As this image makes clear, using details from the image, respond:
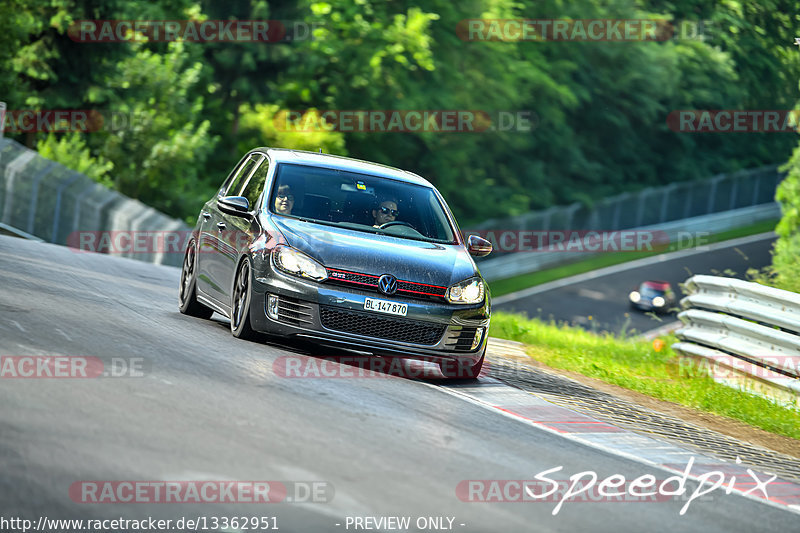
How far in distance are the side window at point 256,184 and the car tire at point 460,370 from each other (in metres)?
2.23

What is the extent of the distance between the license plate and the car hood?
0.22m

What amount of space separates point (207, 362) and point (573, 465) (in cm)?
287

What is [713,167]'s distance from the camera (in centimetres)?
7119

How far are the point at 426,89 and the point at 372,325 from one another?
4512cm

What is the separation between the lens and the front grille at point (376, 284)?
9758mm

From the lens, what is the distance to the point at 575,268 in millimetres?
55594

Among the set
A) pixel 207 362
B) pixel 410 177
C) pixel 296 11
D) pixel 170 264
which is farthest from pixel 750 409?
pixel 296 11

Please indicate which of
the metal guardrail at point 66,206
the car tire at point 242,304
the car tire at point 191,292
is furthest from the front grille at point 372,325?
the metal guardrail at point 66,206

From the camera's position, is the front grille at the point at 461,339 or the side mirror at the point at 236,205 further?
the side mirror at the point at 236,205

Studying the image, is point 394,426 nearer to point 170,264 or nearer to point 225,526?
point 225,526

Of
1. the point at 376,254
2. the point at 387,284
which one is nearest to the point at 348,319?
the point at 387,284

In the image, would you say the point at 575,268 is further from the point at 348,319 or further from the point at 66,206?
the point at 348,319

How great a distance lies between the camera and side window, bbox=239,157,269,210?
36.8 feet

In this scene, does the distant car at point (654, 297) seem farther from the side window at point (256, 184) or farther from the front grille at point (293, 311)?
the front grille at point (293, 311)
